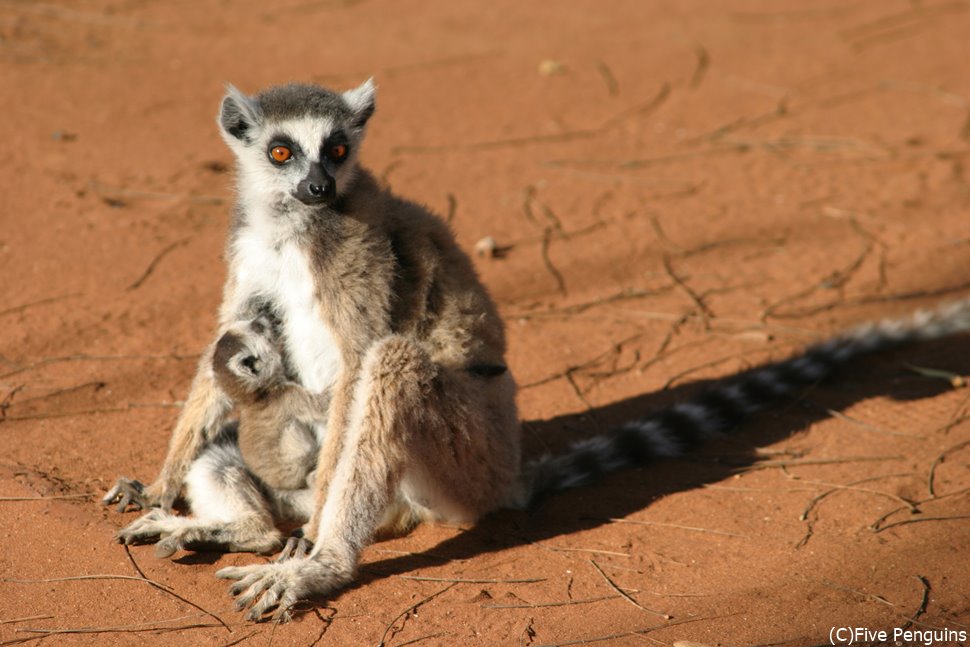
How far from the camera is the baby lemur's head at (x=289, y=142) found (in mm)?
5043

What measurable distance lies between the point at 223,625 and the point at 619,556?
6.24 feet

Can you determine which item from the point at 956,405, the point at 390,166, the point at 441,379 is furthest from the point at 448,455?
the point at 390,166

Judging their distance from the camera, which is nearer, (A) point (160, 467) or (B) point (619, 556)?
(B) point (619, 556)

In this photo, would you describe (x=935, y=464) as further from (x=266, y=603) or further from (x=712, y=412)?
(x=266, y=603)

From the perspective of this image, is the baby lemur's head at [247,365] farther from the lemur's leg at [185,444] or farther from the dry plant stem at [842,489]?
the dry plant stem at [842,489]

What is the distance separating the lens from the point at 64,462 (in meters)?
5.46

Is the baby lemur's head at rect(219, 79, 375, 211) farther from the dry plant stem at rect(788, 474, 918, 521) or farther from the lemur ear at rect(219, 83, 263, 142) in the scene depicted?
the dry plant stem at rect(788, 474, 918, 521)

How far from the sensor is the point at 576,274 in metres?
7.88

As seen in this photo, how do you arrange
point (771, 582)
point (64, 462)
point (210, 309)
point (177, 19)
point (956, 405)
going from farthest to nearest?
point (177, 19) < point (210, 309) < point (956, 405) < point (64, 462) < point (771, 582)

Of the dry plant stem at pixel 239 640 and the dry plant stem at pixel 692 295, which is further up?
the dry plant stem at pixel 692 295

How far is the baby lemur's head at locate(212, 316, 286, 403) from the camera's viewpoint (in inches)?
195

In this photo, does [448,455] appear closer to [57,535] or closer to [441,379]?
[441,379]

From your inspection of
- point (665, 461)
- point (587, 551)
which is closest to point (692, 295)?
point (665, 461)

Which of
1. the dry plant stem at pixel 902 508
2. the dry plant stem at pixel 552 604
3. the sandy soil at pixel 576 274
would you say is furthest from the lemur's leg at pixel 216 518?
the dry plant stem at pixel 902 508
